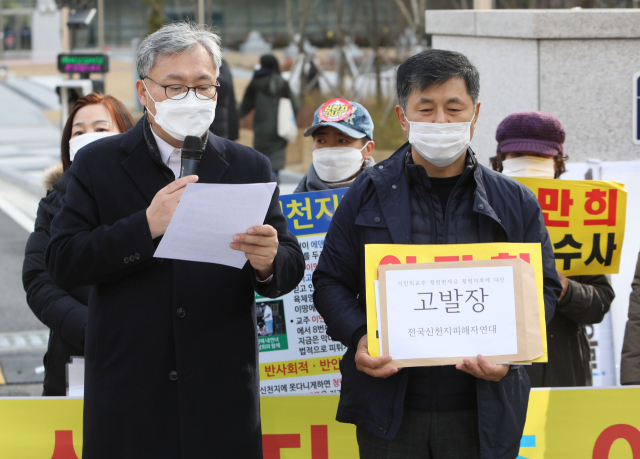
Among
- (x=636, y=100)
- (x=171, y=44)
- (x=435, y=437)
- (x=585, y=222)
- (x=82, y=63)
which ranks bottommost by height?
(x=435, y=437)

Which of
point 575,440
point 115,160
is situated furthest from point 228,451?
point 575,440

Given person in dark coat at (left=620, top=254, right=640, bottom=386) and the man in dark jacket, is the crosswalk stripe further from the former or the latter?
person in dark coat at (left=620, top=254, right=640, bottom=386)

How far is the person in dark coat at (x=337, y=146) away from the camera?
389cm

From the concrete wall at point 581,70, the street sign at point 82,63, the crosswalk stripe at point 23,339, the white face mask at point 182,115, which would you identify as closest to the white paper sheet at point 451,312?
the white face mask at point 182,115

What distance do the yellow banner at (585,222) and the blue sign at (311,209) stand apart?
0.96 metres

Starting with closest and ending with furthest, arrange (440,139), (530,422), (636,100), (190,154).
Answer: (190,154) < (440,139) < (530,422) < (636,100)

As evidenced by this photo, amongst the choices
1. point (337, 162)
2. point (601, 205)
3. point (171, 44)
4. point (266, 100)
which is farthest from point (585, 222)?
point (266, 100)

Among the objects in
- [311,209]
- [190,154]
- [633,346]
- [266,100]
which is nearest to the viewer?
[190,154]

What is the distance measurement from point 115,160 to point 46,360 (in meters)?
1.56

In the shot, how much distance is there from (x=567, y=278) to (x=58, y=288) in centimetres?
239

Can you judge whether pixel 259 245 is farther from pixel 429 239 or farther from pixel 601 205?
pixel 601 205

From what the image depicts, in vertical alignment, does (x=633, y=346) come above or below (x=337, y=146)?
below

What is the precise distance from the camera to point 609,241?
11.7 feet

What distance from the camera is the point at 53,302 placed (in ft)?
11.5
